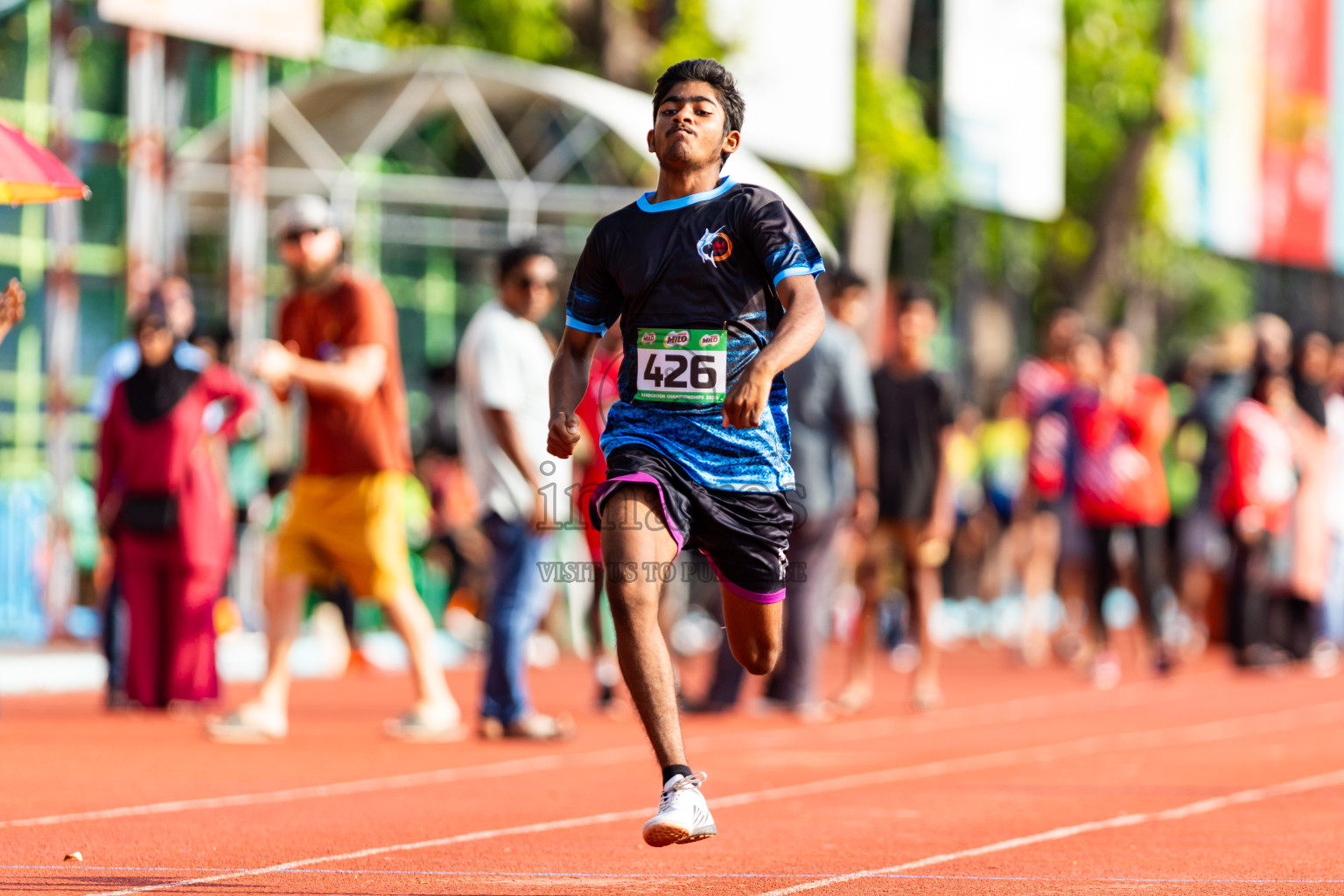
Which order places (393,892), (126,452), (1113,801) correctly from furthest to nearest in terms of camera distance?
1. (126,452)
2. (1113,801)
3. (393,892)

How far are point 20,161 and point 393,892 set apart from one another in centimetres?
348

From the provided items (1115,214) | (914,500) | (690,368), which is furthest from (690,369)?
(1115,214)

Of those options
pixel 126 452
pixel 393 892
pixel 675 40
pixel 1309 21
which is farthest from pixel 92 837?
pixel 1309 21

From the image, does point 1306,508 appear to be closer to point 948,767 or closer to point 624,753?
point 948,767

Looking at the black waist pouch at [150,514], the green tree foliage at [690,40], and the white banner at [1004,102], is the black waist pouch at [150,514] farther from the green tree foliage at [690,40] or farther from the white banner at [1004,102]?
the white banner at [1004,102]

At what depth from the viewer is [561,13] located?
73.1ft

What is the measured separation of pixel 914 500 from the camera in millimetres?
12461

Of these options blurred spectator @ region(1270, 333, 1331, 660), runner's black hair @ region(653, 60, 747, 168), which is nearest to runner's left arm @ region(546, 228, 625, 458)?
runner's black hair @ region(653, 60, 747, 168)

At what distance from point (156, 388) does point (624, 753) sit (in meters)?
3.29

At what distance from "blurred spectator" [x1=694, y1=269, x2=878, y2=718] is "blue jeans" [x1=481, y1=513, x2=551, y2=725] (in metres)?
1.56

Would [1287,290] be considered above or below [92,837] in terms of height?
above

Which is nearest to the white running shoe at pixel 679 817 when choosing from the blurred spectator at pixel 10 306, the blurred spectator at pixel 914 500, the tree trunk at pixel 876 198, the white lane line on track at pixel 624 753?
the white lane line on track at pixel 624 753

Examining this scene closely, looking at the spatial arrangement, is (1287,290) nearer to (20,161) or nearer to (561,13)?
(561,13)

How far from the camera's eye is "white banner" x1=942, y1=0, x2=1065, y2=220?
25.0m
